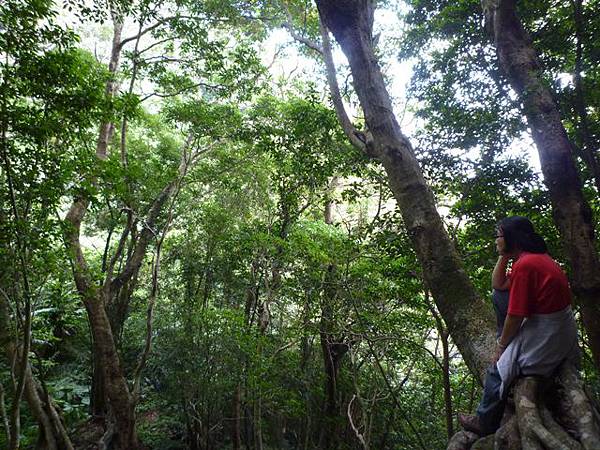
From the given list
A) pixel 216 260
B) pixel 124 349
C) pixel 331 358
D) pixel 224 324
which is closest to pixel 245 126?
pixel 216 260

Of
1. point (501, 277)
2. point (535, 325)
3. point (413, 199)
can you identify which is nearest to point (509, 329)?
point (535, 325)

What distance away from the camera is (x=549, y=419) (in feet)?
6.33

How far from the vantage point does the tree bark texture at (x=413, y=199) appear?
8.00ft

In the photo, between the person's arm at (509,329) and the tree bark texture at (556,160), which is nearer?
the person's arm at (509,329)

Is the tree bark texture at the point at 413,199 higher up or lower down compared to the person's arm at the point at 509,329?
higher up

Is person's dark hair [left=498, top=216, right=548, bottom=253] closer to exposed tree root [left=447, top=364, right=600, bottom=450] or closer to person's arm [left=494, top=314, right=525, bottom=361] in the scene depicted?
person's arm [left=494, top=314, right=525, bottom=361]

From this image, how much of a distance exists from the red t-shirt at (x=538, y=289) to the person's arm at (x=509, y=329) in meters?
0.03

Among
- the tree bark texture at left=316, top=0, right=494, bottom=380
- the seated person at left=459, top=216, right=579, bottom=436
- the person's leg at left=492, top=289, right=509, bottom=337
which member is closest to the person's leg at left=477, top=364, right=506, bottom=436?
the seated person at left=459, top=216, right=579, bottom=436

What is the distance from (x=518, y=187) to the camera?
4801 mm

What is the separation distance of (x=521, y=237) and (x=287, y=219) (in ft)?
22.5

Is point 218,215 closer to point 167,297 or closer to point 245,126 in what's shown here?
point 245,126

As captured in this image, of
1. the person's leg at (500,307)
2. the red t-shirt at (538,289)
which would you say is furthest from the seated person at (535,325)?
the person's leg at (500,307)

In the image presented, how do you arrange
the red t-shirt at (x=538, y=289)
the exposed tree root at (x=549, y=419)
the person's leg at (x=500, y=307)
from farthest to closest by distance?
1. the person's leg at (x=500, y=307)
2. the red t-shirt at (x=538, y=289)
3. the exposed tree root at (x=549, y=419)

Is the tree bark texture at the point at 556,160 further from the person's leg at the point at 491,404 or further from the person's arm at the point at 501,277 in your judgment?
the person's leg at the point at 491,404
